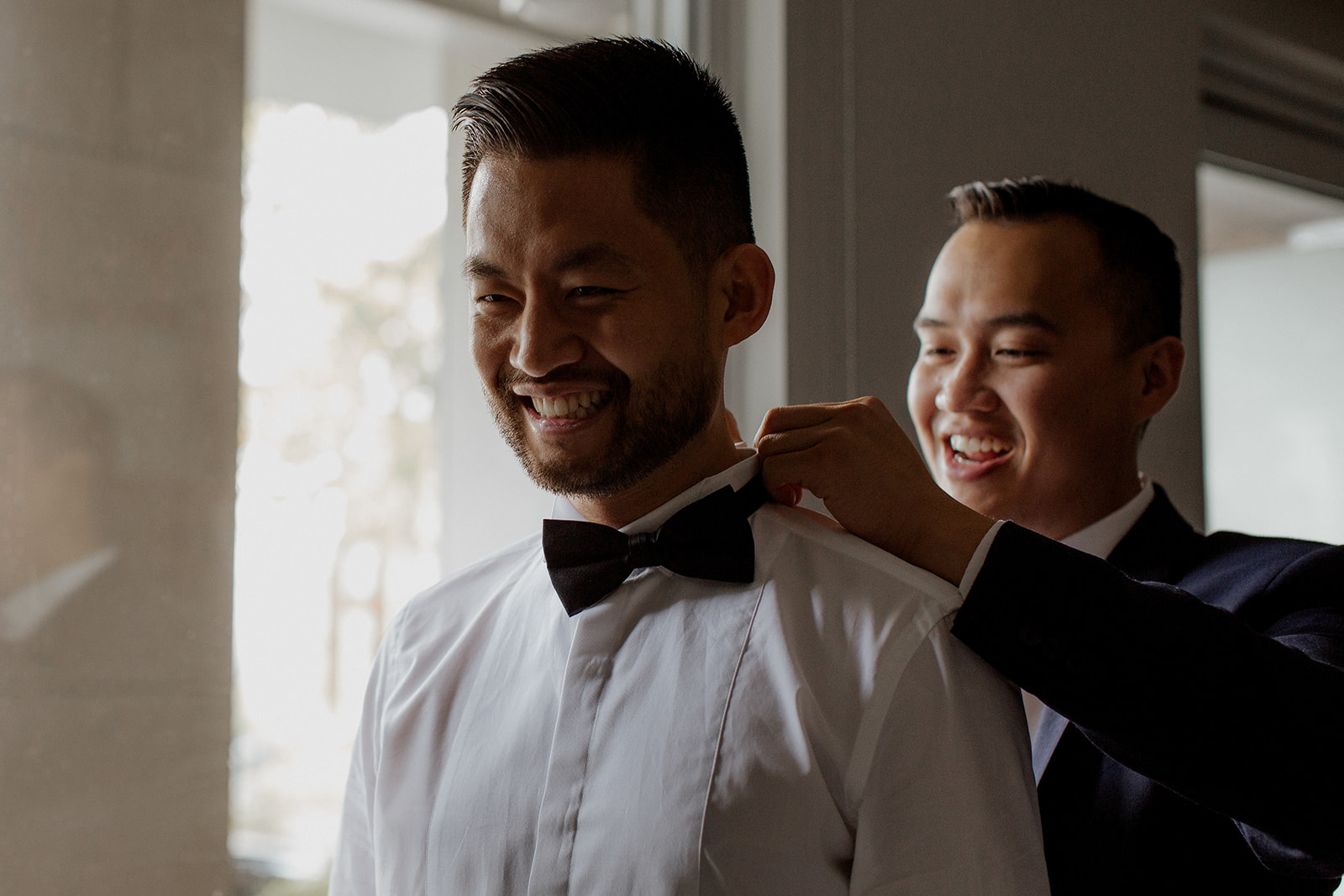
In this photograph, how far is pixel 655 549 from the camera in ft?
3.41

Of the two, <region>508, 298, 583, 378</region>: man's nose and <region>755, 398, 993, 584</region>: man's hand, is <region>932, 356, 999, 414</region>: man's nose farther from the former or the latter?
<region>508, 298, 583, 378</region>: man's nose

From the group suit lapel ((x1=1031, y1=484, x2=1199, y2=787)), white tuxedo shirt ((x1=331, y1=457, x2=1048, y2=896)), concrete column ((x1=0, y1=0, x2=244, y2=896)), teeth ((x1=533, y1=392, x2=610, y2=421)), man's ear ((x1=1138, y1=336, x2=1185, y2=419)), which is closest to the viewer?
white tuxedo shirt ((x1=331, y1=457, x2=1048, y2=896))

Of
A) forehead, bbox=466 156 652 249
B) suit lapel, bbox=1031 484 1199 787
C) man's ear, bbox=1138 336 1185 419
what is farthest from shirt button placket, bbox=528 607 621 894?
man's ear, bbox=1138 336 1185 419

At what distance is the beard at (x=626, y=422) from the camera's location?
39.5 inches

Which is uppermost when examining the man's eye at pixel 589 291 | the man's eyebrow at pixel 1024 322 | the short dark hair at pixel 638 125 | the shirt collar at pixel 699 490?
the short dark hair at pixel 638 125

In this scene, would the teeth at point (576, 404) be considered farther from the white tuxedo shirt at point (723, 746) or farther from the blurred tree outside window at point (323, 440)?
the blurred tree outside window at point (323, 440)

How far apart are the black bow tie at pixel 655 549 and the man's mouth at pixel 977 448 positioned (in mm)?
554

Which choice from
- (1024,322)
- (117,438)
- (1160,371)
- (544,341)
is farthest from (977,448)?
(117,438)

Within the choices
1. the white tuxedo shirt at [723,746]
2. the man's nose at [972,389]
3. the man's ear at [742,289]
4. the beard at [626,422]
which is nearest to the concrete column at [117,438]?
the white tuxedo shirt at [723,746]

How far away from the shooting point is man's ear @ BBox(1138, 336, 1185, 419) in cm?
160

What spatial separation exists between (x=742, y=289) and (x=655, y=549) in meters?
0.24

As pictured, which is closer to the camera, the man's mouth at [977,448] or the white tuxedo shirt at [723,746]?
the white tuxedo shirt at [723,746]

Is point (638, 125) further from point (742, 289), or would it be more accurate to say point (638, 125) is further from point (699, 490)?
point (699, 490)

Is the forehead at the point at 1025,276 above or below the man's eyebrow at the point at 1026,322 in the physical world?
above
